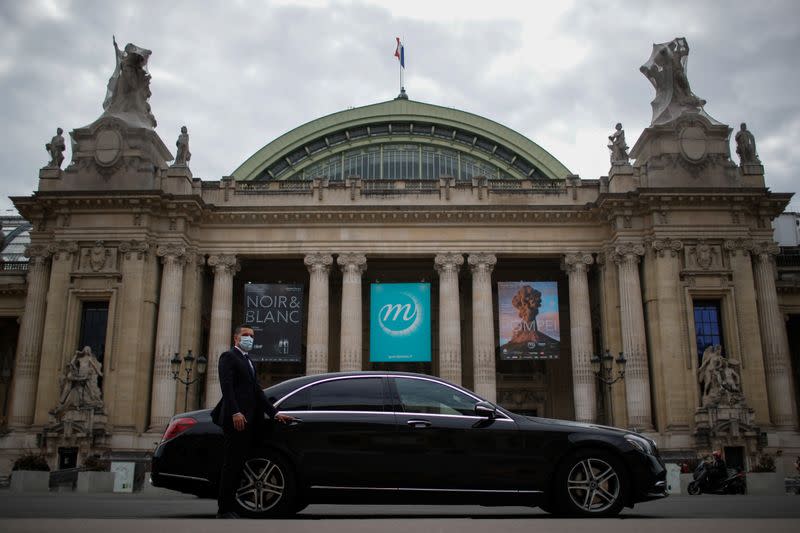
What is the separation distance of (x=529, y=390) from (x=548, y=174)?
15.7 meters

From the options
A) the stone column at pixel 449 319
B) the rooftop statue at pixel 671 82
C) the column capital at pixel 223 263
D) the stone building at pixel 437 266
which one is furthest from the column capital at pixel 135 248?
the rooftop statue at pixel 671 82

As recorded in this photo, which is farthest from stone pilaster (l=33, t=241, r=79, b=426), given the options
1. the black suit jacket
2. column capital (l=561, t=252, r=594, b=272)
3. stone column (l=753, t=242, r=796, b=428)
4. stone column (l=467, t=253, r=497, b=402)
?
stone column (l=753, t=242, r=796, b=428)

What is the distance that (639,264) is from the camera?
36.8 m

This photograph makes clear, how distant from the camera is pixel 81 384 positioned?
33.8 m

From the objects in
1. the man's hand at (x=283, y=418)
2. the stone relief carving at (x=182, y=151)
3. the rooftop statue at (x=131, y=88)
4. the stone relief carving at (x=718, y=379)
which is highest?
the rooftop statue at (x=131, y=88)

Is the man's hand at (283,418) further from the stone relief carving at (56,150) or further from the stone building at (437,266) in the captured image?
the stone relief carving at (56,150)

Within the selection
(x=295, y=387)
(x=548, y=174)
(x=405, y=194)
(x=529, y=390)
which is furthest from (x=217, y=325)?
(x=295, y=387)

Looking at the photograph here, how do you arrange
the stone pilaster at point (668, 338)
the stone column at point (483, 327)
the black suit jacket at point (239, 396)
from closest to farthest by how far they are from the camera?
the black suit jacket at point (239, 396), the stone pilaster at point (668, 338), the stone column at point (483, 327)

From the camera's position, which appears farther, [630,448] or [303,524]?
[630,448]

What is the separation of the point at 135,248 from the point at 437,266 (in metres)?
14.7

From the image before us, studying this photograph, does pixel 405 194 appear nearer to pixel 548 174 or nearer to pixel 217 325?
pixel 217 325

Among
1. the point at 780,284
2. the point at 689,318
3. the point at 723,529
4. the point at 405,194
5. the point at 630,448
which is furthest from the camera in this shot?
the point at 780,284

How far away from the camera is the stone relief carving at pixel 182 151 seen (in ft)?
126

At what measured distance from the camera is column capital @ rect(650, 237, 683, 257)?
35.6 m
